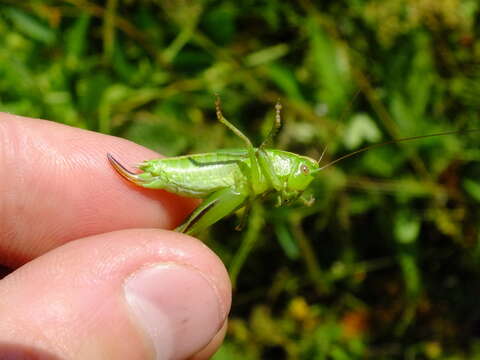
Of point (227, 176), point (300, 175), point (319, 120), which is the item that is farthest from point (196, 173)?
point (319, 120)

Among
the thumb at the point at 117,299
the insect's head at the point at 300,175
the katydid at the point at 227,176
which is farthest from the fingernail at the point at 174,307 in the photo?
the insect's head at the point at 300,175

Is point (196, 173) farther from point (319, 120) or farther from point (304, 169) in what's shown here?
point (319, 120)

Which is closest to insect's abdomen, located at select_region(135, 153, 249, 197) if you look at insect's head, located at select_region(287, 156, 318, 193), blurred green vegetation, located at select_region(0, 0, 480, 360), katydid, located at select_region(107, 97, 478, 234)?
katydid, located at select_region(107, 97, 478, 234)

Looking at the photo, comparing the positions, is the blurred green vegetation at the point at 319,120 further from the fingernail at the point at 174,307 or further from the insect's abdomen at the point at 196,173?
the fingernail at the point at 174,307

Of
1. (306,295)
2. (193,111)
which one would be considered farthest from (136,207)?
(306,295)

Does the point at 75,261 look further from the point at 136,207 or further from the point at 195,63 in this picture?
the point at 195,63

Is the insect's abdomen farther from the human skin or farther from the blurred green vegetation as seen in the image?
the blurred green vegetation
